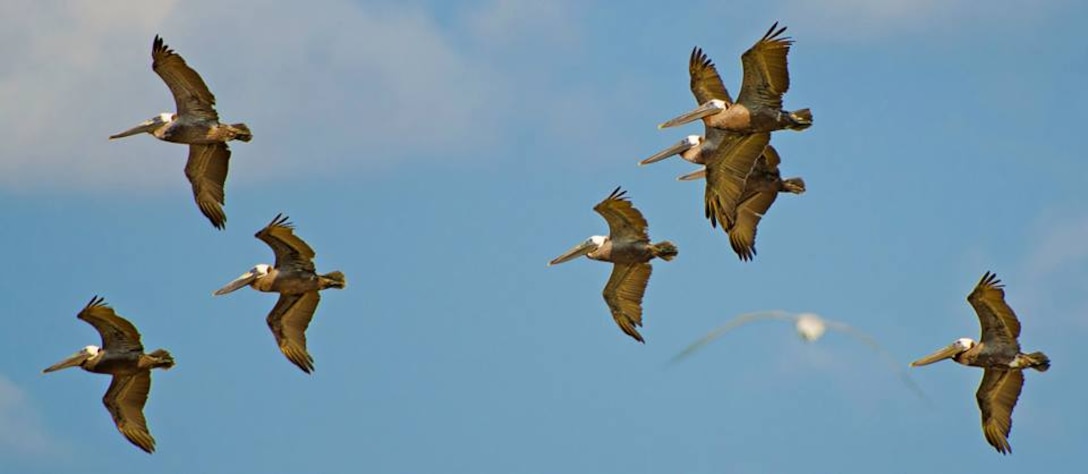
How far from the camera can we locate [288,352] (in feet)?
86.4

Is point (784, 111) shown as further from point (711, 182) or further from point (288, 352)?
point (288, 352)

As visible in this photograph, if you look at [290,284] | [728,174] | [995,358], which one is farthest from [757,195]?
[290,284]

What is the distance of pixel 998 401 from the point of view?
82.8 ft

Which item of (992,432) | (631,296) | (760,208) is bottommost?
(992,432)

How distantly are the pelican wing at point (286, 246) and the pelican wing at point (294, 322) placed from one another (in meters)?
0.73

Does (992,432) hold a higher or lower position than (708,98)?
lower

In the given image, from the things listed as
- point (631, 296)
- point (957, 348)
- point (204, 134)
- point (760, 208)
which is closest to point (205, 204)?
point (204, 134)

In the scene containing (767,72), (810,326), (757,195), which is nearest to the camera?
(810,326)

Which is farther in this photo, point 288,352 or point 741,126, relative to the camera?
point 288,352

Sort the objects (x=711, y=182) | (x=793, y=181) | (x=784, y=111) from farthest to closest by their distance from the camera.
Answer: (x=793, y=181) < (x=711, y=182) < (x=784, y=111)

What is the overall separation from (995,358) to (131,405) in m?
11.6

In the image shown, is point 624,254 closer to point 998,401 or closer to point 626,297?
point 626,297

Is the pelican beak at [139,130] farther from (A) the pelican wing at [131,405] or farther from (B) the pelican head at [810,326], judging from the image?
(B) the pelican head at [810,326]

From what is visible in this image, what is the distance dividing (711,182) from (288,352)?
619 centimetres
